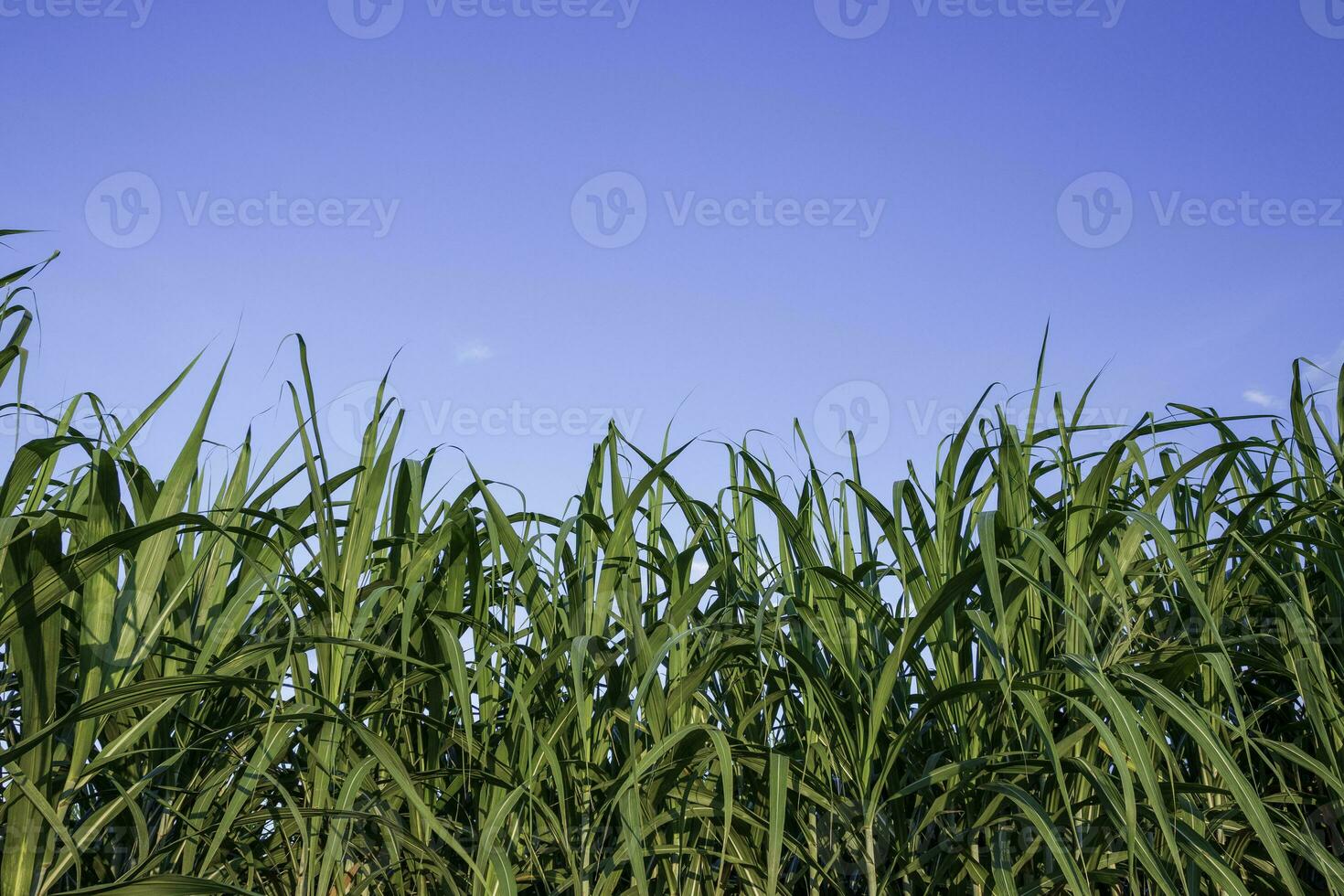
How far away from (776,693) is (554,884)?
1.48 ft

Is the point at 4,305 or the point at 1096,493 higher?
the point at 4,305

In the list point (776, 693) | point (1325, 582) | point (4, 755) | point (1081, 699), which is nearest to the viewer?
point (4, 755)

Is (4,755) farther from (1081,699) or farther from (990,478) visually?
(990,478)

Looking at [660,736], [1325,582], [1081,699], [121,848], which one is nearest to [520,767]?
[660,736]

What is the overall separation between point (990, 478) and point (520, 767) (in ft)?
3.00

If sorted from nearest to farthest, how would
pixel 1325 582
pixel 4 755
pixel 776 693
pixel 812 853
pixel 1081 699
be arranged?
pixel 4 755
pixel 1081 699
pixel 812 853
pixel 776 693
pixel 1325 582

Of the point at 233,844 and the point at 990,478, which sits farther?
the point at 990,478

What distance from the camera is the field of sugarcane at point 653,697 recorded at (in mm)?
1239

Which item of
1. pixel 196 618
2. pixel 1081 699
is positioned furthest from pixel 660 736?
pixel 196 618

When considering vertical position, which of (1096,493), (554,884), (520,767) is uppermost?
(1096,493)

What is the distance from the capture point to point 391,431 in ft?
5.50

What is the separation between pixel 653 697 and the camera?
1.48 metres

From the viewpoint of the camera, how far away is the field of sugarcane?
4.07 feet

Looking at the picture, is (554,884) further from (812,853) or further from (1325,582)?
(1325,582)
